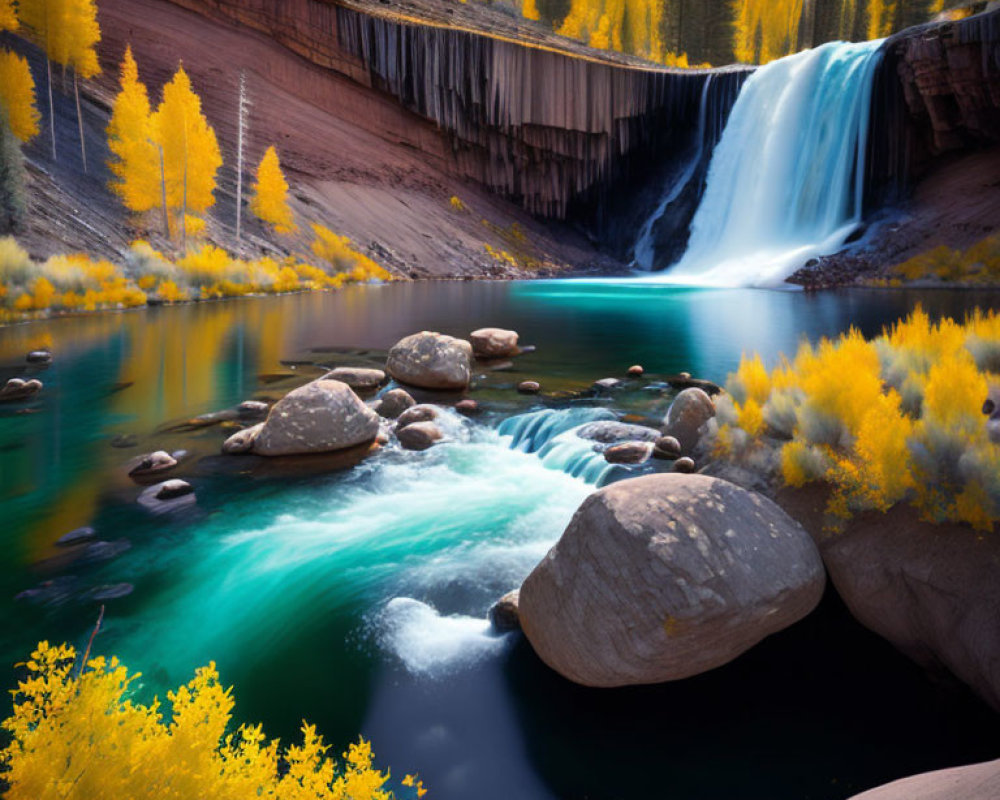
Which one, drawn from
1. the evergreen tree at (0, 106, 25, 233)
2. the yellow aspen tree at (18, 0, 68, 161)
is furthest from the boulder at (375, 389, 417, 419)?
the yellow aspen tree at (18, 0, 68, 161)

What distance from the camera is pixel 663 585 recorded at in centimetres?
358

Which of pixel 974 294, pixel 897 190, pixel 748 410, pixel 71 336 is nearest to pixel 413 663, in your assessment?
pixel 748 410

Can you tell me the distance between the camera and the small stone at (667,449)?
7.16 meters

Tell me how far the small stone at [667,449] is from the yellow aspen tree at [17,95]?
27.6 meters

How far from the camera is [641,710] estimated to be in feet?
11.9

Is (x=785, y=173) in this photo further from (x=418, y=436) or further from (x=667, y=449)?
(x=418, y=436)

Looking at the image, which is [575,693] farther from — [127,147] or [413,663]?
[127,147]

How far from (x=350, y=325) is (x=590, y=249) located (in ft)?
131

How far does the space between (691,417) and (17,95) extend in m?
28.7

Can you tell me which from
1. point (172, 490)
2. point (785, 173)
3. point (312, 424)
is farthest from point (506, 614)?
point (785, 173)

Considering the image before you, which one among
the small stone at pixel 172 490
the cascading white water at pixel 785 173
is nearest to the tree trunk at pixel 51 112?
the small stone at pixel 172 490

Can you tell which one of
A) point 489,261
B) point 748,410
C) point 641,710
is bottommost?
point 641,710

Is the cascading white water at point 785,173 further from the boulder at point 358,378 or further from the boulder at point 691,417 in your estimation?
the boulder at point 691,417

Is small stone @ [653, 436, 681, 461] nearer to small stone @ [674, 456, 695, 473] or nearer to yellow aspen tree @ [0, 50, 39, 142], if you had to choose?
small stone @ [674, 456, 695, 473]
